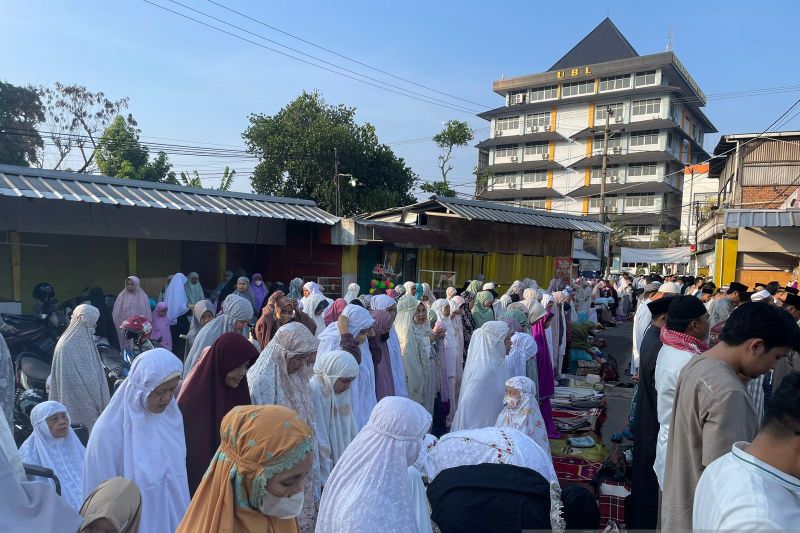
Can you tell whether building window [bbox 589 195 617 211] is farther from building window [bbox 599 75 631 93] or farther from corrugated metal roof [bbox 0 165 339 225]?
corrugated metal roof [bbox 0 165 339 225]

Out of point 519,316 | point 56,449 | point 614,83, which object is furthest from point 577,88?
point 56,449

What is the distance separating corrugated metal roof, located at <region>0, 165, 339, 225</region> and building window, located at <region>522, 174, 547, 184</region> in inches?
1353

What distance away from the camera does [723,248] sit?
14602 millimetres

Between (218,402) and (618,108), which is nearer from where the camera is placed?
(218,402)

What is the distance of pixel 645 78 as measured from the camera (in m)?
38.3

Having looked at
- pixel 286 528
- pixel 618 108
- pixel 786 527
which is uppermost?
pixel 618 108

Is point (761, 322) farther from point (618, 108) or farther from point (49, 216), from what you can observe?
point (618, 108)

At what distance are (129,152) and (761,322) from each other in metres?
22.9

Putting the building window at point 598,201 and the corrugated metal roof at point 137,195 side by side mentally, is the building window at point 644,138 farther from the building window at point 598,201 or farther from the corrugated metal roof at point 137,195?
the corrugated metal roof at point 137,195

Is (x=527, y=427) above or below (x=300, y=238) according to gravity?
below

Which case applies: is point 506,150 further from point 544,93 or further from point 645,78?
point 645,78

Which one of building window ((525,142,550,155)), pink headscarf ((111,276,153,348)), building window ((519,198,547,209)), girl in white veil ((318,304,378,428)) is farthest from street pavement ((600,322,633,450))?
building window ((525,142,550,155))

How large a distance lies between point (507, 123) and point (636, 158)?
11.0 metres

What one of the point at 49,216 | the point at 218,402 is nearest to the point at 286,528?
the point at 218,402
